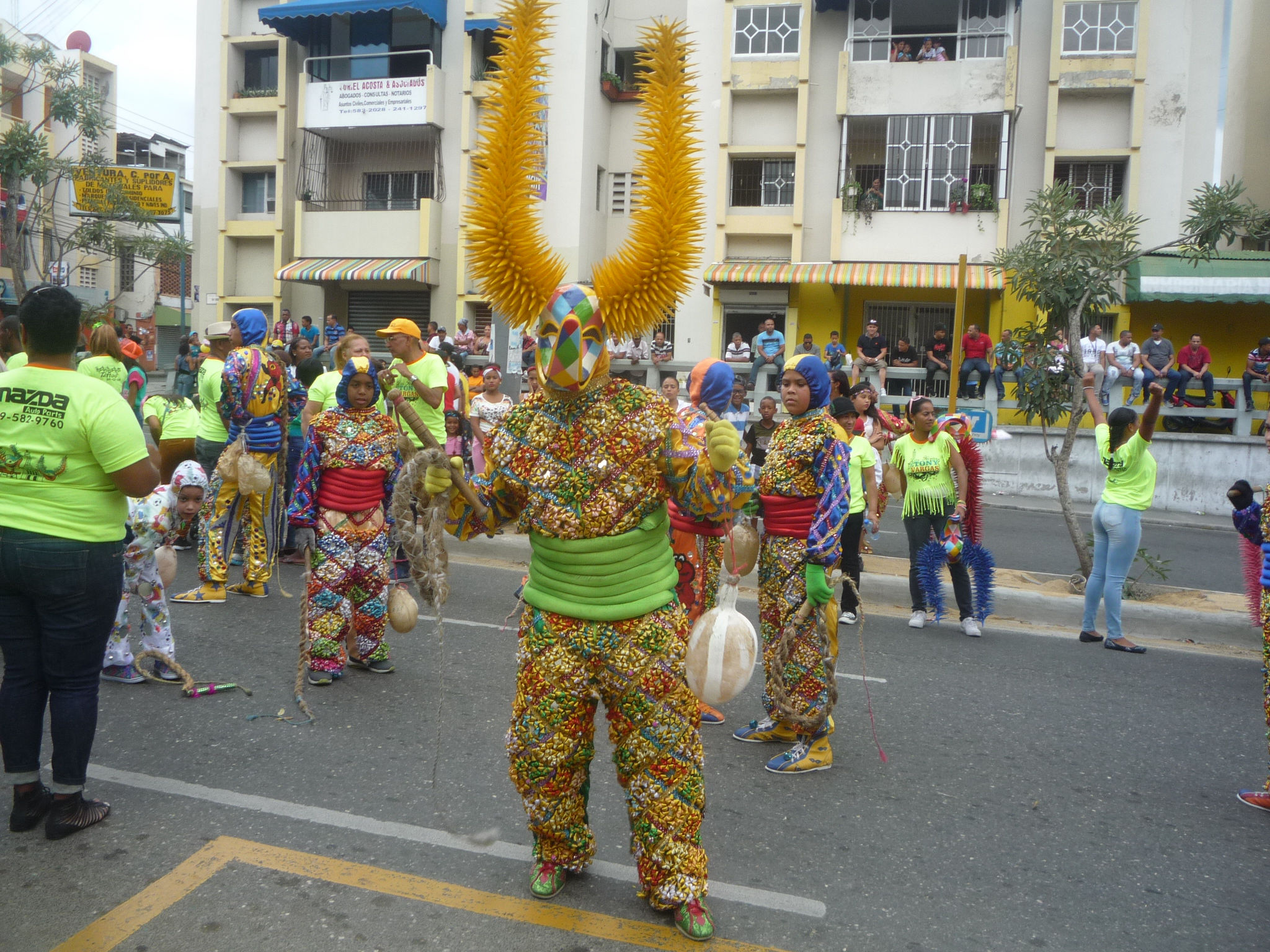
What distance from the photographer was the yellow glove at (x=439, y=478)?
3.32m

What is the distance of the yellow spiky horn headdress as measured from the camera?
330cm

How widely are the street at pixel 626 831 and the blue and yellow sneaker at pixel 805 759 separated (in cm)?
6

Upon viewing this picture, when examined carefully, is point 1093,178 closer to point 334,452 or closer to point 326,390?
point 326,390

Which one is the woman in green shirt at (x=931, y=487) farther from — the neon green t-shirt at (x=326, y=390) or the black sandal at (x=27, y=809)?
the black sandal at (x=27, y=809)

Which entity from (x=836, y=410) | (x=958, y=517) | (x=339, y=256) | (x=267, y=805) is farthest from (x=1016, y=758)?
(x=339, y=256)

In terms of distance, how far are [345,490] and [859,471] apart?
13.0 ft

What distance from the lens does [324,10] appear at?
81.8ft

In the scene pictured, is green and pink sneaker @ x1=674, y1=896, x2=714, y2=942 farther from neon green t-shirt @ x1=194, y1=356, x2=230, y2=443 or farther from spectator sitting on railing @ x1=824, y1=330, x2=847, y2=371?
spectator sitting on railing @ x1=824, y1=330, x2=847, y2=371

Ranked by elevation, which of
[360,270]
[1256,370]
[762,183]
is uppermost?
[762,183]

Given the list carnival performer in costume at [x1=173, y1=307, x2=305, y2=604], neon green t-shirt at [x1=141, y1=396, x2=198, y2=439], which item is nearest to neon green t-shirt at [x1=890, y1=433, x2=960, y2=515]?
carnival performer in costume at [x1=173, y1=307, x2=305, y2=604]

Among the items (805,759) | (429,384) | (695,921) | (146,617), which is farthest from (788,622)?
(429,384)

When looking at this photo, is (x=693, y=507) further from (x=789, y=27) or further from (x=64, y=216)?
(x=64, y=216)

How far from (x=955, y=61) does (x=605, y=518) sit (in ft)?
75.1

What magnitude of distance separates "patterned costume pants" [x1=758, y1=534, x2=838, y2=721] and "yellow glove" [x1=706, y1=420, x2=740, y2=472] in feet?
4.90
